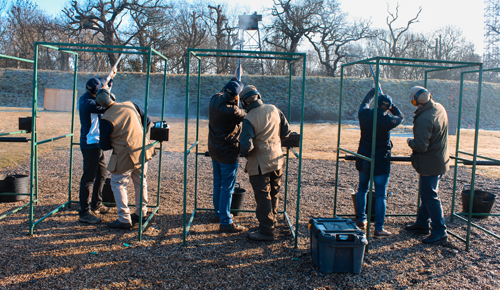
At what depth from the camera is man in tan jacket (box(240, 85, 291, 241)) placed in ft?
13.0

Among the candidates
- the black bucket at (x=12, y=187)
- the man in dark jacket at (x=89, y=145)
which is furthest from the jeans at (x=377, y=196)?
the black bucket at (x=12, y=187)

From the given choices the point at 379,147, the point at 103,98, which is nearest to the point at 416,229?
the point at 379,147

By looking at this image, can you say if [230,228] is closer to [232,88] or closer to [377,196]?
[232,88]

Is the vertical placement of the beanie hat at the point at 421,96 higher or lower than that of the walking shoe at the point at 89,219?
higher

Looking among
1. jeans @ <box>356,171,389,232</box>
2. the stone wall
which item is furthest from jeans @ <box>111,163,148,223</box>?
the stone wall

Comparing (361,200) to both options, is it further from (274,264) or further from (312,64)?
(312,64)

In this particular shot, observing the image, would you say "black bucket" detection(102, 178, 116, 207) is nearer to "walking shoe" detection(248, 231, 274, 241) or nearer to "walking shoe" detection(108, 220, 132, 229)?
"walking shoe" detection(108, 220, 132, 229)

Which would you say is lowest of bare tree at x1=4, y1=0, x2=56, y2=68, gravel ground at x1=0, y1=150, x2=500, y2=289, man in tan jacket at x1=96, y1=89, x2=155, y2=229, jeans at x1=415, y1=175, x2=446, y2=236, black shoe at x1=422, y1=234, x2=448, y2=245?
gravel ground at x1=0, y1=150, x2=500, y2=289

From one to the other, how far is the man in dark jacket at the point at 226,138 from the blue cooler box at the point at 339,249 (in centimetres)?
139

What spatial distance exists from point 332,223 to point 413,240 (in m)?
1.46

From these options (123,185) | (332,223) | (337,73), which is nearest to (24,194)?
(123,185)

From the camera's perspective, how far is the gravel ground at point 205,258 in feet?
10.7

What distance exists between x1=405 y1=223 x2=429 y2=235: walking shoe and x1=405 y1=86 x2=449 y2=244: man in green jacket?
32cm

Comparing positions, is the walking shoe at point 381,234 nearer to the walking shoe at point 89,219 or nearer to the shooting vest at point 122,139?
the shooting vest at point 122,139
